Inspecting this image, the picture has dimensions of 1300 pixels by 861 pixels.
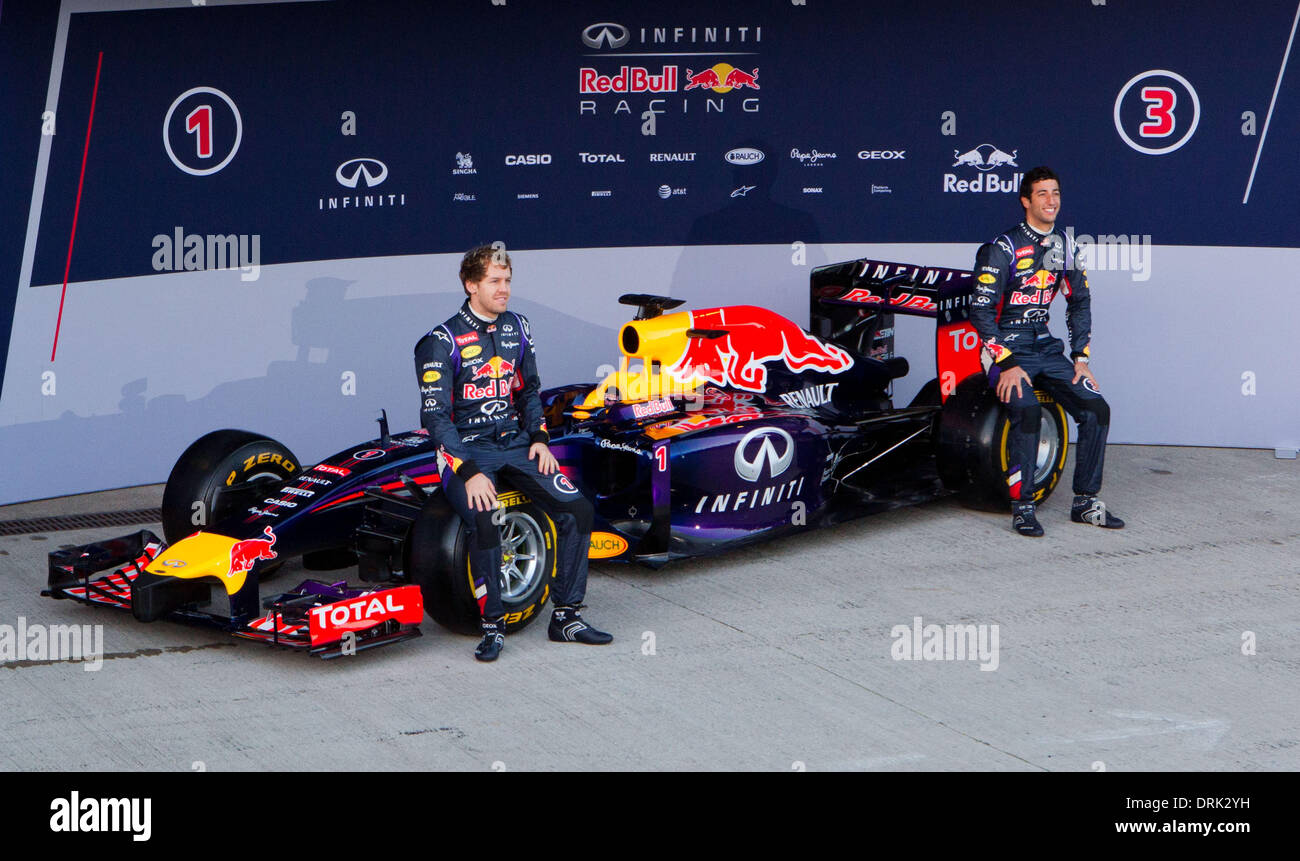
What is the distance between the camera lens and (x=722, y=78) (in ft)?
30.3

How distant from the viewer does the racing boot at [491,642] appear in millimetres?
5730

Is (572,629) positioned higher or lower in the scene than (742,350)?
lower

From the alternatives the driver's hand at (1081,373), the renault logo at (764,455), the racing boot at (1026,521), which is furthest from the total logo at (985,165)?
the renault logo at (764,455)

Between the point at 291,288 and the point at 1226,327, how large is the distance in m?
5.79

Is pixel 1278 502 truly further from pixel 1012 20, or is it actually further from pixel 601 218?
pixel 601 218

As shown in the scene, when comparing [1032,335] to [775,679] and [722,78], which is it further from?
[775,679]

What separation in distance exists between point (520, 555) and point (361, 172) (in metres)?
3.48

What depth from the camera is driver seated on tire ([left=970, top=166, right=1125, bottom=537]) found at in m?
7.48

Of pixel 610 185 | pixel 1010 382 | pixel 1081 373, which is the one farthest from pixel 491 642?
pixel 610 185

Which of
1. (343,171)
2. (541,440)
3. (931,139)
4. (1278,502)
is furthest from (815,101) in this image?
(541,440)

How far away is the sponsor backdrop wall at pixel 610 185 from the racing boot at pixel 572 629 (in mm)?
3270

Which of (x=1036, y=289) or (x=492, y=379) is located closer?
(x=492, y=379)

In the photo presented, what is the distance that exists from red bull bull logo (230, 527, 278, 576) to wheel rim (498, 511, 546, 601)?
0.93 meters

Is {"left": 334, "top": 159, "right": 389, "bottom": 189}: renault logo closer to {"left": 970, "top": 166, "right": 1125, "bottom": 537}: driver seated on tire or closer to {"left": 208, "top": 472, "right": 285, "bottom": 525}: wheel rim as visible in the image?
{"left": 208, "top": 472, "right": 285, "bottom": 525}: wheel rim
